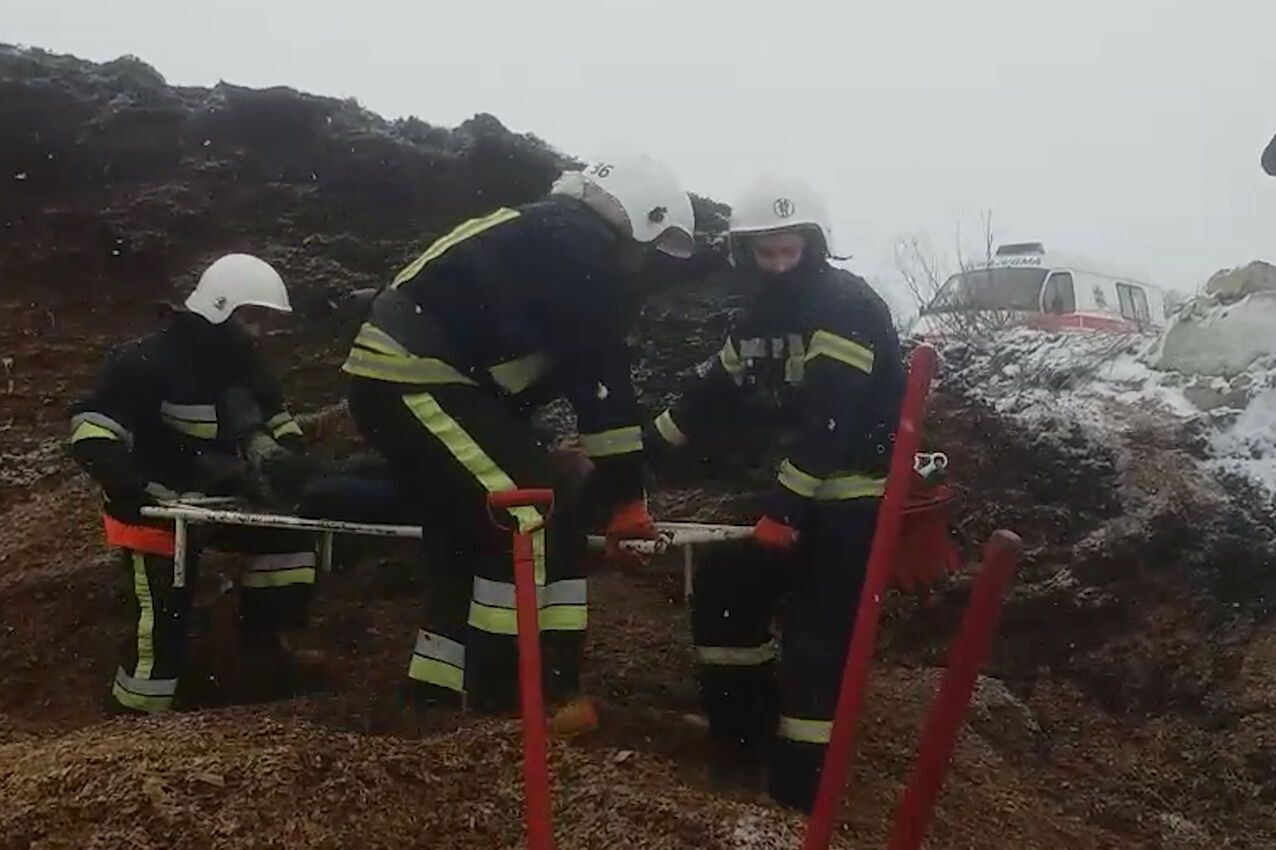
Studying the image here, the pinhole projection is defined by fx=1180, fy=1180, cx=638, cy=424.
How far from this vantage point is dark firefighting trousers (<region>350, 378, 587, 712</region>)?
3494mm

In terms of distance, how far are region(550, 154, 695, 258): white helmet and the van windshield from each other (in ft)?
20.1

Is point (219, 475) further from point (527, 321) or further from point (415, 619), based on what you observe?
point (527, 321)

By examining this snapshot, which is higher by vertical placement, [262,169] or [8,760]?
[262,169]

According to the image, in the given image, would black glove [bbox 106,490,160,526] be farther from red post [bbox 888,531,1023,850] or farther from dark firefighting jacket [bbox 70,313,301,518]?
red post [bbox 888,531,1023,850]

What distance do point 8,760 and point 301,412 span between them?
3662 millimetres

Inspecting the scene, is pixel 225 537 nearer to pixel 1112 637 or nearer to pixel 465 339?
pixel 465 339

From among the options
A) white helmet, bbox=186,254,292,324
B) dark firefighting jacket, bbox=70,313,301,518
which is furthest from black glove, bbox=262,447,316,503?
white helmet, bbox=186,254,292,324

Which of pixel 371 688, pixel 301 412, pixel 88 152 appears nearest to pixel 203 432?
pixel 371 688

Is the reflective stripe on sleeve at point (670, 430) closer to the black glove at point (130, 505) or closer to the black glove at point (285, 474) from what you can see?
the black glove at point (285, 474)

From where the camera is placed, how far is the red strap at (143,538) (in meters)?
4.37

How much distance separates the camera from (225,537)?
4.66 m

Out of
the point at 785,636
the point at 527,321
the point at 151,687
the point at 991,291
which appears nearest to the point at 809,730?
the point at 785,636

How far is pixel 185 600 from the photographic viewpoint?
443 cm

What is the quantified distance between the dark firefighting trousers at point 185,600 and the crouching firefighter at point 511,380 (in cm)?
117
